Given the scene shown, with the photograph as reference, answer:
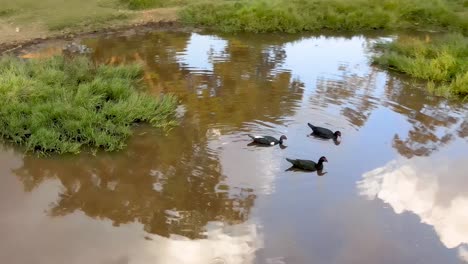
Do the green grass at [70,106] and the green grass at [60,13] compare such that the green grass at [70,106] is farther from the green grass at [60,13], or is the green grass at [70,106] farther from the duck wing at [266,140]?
the green grass at [60,13]

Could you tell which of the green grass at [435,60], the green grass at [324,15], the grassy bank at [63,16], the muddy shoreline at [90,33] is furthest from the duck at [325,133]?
the grassy bank at [63,16]

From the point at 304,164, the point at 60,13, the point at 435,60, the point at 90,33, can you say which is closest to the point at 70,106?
the point at 304,164

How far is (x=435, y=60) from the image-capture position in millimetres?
11117

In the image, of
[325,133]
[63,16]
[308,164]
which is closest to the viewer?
[308,164]

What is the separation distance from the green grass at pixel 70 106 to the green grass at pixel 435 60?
4955mm

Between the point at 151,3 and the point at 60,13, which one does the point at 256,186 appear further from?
the point at 151,3

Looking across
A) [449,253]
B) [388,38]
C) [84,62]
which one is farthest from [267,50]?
[449,253]

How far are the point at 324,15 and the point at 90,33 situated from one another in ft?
19.0

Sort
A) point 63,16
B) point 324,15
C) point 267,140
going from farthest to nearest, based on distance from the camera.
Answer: point 324,15, point 63,16, point 267,140

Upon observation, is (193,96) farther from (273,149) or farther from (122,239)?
(122,239)

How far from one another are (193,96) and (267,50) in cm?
352

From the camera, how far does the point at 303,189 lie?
278 inches

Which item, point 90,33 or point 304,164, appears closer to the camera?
point 304,164

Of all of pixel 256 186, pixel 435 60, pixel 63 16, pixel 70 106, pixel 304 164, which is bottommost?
pixel 256 186
